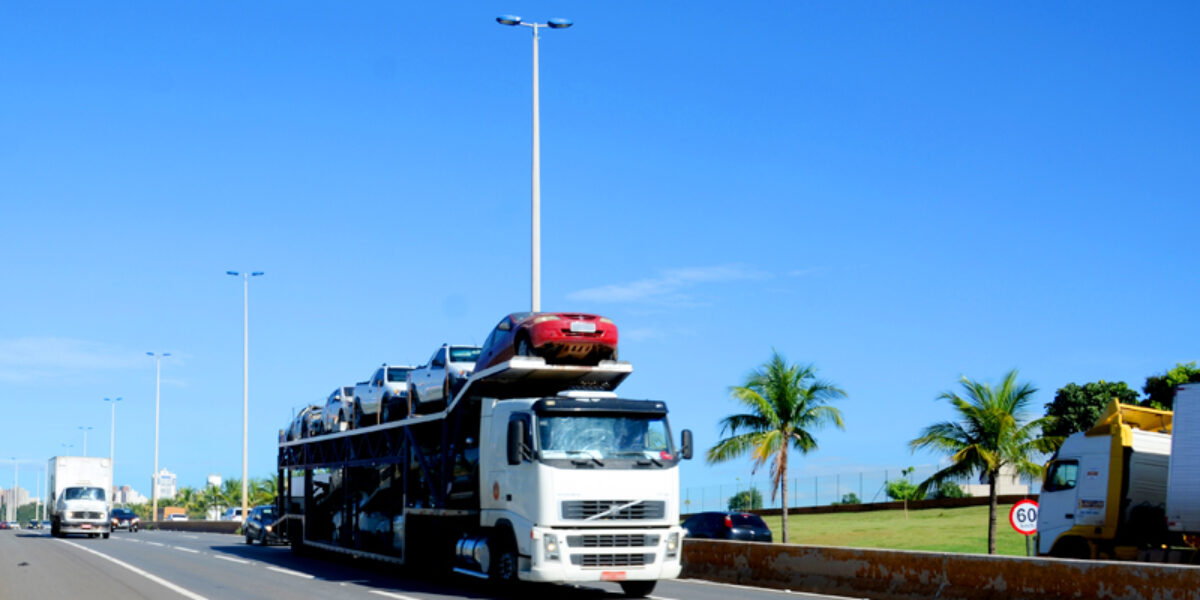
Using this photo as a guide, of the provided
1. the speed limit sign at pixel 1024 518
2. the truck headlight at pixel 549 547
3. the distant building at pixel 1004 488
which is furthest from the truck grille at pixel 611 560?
the distant building at pixel 1004 488

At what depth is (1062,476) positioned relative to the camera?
22609mm

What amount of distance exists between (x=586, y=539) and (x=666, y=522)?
114 centimetres

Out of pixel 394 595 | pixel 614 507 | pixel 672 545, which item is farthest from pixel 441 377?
pixel 672 545

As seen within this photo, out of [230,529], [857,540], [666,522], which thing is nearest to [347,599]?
[666,522]

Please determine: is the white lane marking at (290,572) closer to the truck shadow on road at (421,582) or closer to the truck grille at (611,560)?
the truck shadow on road at (421,582)

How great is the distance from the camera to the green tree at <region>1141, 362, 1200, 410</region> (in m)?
55.8

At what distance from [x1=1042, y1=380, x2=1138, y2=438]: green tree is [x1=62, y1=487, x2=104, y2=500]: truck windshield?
44.6 m

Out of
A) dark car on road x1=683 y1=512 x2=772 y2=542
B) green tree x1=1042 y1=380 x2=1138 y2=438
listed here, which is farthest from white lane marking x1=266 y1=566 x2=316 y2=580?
green tree x1=1042 y1=380 x2=1138 y2=438

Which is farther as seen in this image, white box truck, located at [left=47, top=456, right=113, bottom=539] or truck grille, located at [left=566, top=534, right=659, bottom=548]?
white box truck, located at [left=47, top=456, right=113, bottom=539]

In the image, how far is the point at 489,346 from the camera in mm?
18609

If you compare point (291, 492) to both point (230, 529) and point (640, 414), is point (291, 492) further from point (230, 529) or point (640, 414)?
point (230, 529)

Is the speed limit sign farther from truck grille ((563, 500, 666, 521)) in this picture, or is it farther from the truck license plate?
the truck license plate

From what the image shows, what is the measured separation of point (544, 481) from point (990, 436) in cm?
2056

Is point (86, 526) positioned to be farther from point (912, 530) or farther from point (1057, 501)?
point (1057, 501)
